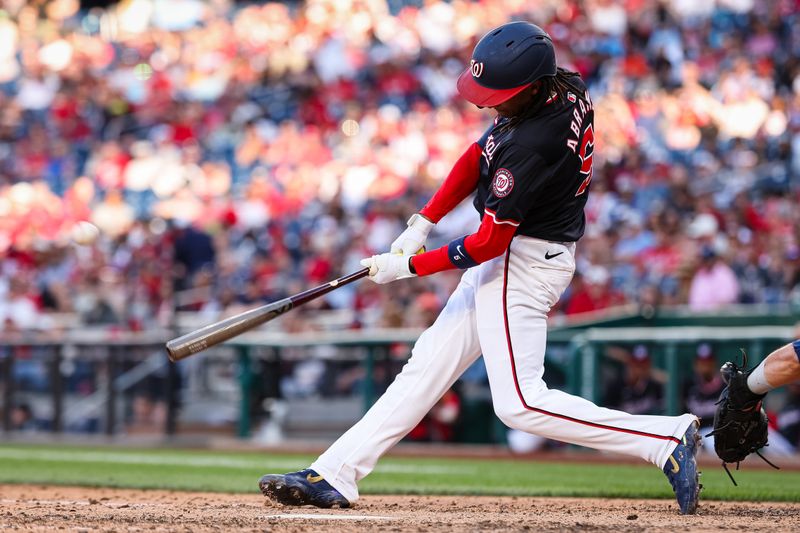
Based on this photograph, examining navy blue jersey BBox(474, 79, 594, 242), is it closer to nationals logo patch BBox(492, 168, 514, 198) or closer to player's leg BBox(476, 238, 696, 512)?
nationals logo patch BBox(492, 168, 514, 198)

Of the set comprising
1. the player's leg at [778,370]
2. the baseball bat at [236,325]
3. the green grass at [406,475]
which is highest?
the baseball bat at [236,325]

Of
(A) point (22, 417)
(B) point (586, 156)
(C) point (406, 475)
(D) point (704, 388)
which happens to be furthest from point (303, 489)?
(A) point (22, 417)

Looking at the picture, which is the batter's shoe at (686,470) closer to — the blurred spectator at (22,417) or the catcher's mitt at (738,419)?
the catcher's mitt at (738,419)

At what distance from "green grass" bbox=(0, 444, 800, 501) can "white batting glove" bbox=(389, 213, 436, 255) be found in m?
1.82

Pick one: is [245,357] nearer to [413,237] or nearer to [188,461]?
[188,461]

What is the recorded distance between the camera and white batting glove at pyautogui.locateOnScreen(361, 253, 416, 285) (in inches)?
181

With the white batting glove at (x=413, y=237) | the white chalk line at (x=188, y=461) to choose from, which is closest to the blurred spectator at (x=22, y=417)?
the white chalk line at (x=188, y=461)

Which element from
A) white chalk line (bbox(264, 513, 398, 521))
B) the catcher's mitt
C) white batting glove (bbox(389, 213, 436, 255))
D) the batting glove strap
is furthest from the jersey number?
white chalk line (bbox(264, 513, 398, 521))

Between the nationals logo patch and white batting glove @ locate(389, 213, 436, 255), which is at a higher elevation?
the nationals logo patch

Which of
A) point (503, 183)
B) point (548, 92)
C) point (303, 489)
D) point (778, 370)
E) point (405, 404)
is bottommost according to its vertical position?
point (303, 489)

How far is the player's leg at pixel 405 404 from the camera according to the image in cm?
475

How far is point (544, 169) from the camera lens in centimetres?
437

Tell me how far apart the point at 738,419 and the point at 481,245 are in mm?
1303

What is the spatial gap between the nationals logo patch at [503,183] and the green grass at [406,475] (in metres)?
2.30
